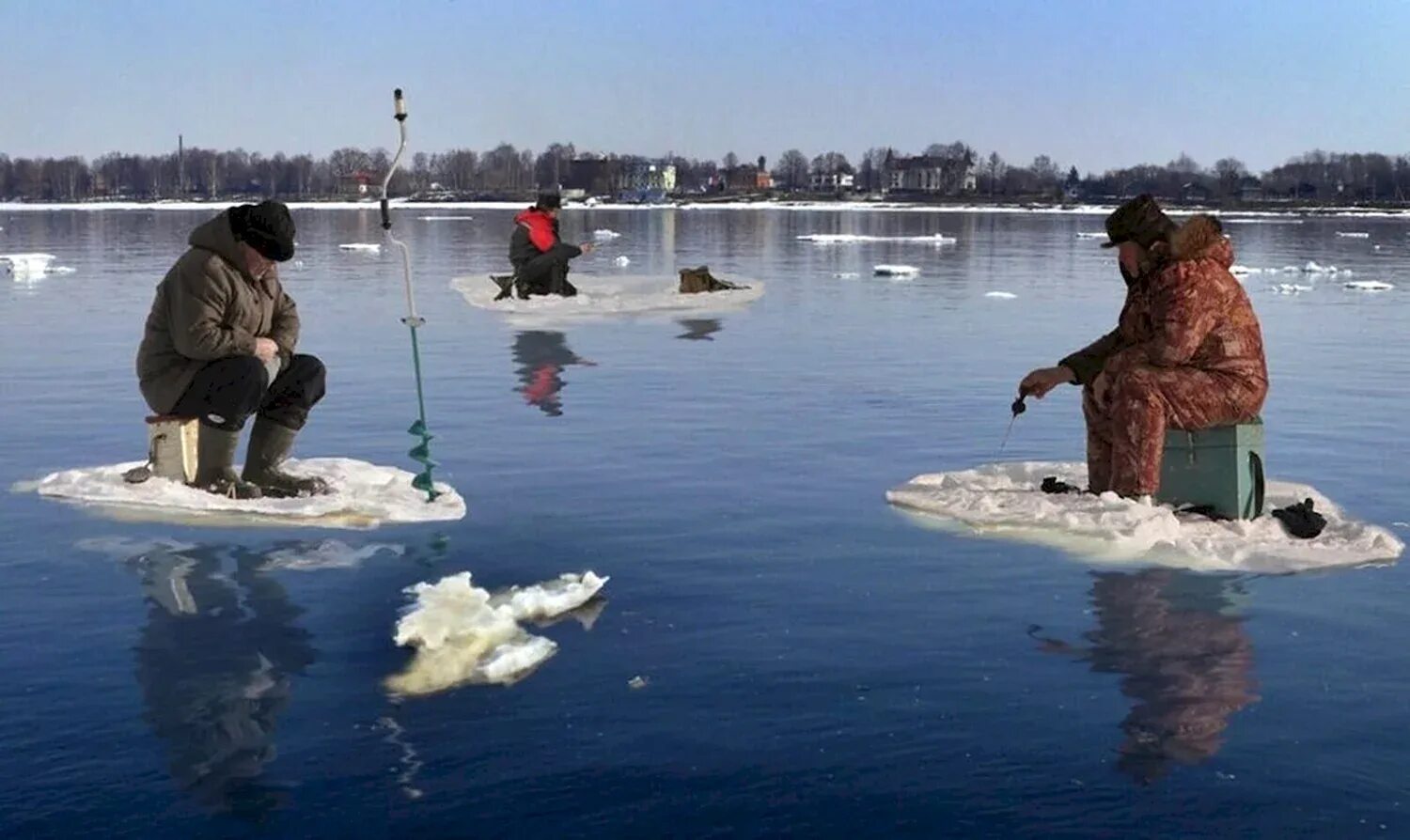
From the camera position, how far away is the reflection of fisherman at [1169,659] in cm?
458

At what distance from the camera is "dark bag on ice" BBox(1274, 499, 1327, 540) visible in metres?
7.22

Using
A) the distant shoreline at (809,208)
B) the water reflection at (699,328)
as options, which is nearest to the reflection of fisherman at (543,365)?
the water reflection at (699,328)

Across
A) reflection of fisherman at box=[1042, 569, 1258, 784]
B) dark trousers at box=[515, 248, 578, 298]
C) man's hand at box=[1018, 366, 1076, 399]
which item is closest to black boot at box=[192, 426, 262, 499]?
man's hand at box=[1018, 366, 1076, 399]

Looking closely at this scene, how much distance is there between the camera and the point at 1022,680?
5.17 metres

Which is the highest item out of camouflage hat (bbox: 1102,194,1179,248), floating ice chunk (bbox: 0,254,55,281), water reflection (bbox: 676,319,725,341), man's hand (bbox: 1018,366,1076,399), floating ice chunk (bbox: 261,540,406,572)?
camouflage hat (bbox: 1102,194,1179,248)

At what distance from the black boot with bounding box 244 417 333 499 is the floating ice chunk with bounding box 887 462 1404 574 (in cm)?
310

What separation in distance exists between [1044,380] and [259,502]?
4.11 meters

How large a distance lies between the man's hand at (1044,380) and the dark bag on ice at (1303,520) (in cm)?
127

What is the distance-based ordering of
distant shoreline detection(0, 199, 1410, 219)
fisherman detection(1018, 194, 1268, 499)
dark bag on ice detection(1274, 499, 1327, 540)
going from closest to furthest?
dark bag on ice detection(1274, 499, 1327, 540), fisherman detection(1018, 194, 1268, 499), distant shoreline detection(0, 199, 1410, 219)

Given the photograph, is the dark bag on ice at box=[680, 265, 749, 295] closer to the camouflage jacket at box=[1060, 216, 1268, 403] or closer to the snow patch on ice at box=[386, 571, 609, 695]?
the camouflage jacket at box=[1060, 216, 1268, 403]

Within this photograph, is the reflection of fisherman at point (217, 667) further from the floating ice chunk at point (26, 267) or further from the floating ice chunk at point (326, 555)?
→ the floating ice chunk at point (26, 267)

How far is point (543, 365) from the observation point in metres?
14.5

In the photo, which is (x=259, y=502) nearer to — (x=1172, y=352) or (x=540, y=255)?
(x=1172, y=352)

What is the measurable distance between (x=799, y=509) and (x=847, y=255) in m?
32.3
